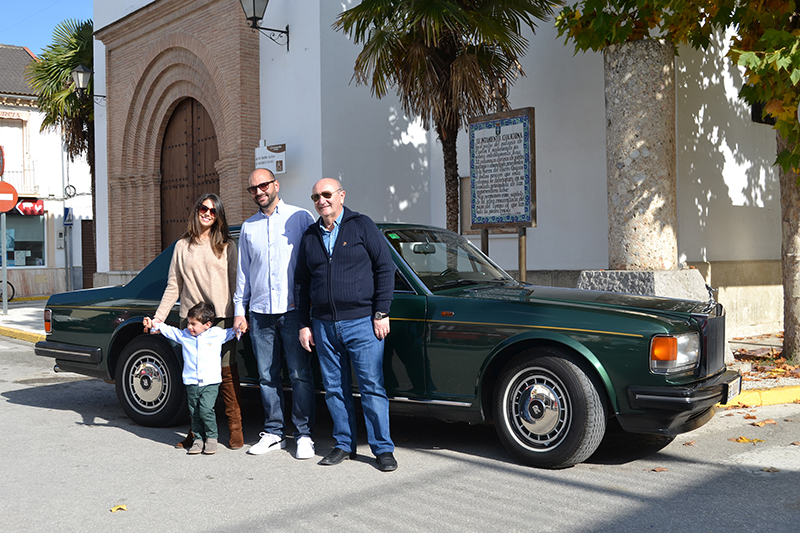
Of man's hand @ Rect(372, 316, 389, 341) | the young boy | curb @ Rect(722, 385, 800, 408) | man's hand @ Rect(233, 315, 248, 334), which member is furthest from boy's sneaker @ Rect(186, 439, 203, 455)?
curb @ Rect(722, 385, 800, 408)

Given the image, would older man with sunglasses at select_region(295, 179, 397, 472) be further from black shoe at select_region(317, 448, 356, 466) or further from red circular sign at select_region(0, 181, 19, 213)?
red circular sign at select_region(0, 181, 19, 213)

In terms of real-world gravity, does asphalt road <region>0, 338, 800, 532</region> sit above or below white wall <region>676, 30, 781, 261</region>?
below

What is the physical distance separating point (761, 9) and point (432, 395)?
18.1ft

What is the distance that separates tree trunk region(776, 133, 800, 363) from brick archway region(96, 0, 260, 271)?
919 cm

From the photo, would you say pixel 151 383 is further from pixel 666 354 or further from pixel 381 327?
pixel 666 354

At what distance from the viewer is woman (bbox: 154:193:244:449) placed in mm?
5746

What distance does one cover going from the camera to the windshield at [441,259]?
565cm

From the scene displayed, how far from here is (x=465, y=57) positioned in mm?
9930

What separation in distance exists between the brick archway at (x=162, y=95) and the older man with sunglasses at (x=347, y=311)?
9.41 m

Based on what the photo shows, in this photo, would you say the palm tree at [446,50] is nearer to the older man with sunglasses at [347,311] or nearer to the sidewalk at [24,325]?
the older man with sunglasses at [347,311]

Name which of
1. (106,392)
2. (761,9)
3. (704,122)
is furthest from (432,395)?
(704,122)

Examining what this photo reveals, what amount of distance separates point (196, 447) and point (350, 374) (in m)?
1.31

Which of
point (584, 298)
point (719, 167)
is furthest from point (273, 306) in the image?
point (719, 167)

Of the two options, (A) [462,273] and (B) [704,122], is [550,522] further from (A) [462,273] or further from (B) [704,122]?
(B) [704,122]
